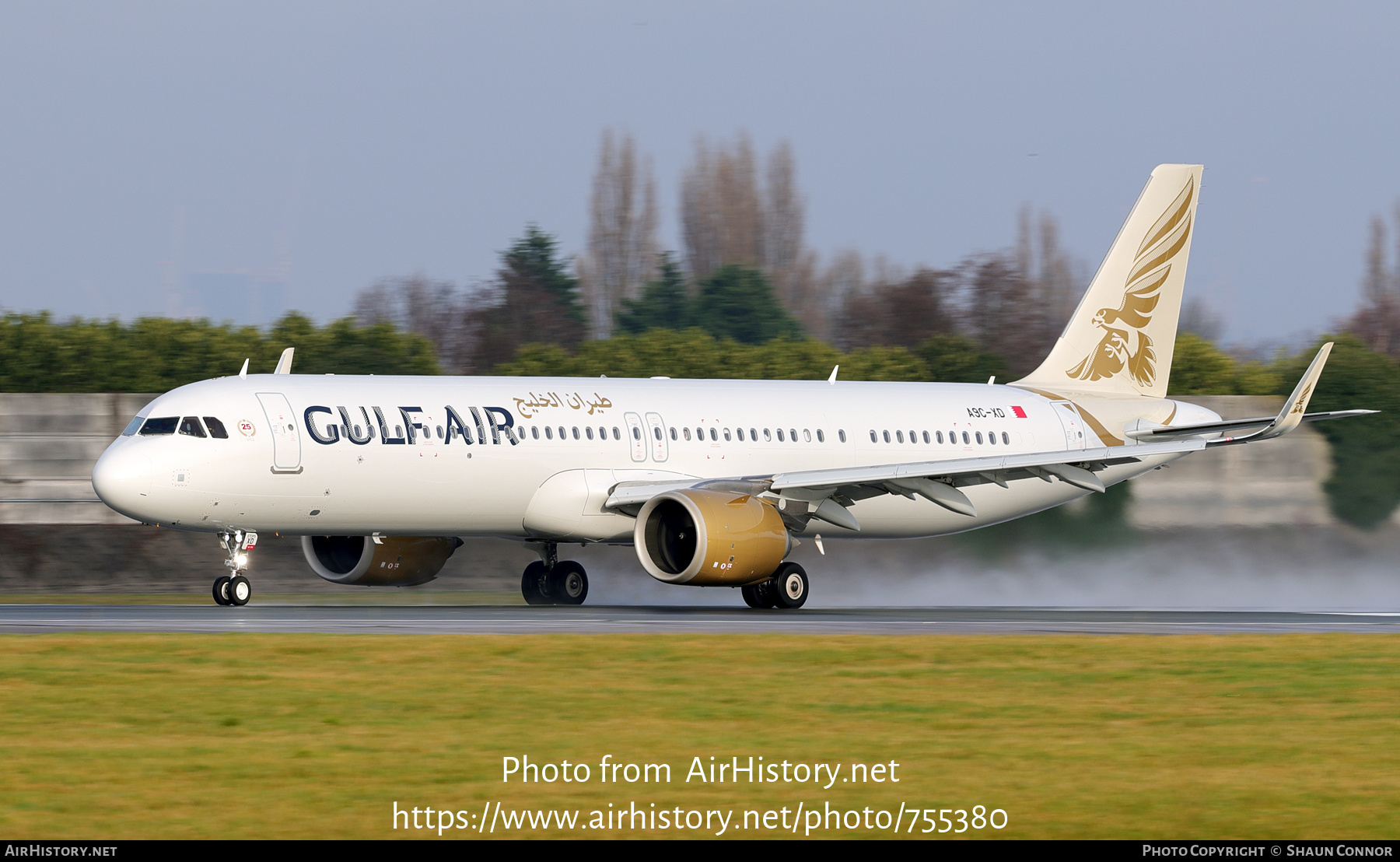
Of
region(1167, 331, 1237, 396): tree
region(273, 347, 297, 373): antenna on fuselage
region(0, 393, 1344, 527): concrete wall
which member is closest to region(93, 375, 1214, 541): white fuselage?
region(273, 347, 297, 373): antenna on fuselage

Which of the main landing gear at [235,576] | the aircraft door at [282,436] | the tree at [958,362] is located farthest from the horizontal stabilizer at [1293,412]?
the tree at [958,362]

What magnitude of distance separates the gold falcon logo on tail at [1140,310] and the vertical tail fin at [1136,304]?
2 centimetres

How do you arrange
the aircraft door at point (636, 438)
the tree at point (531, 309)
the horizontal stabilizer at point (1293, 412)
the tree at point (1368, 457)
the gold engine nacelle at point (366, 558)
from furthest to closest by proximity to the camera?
the tree at point (531, 309) < the tree at point (1368, 457) < the gold engine nacelle at point (366, 558) < the aircraft door at point (636, 438) < the horizontal stabilizer at point (1293, 412)

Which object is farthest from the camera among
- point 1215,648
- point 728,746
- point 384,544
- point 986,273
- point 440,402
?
point 986,273

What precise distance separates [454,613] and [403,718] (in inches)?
485

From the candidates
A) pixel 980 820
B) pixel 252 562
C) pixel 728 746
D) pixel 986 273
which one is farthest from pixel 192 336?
pixel 986 273

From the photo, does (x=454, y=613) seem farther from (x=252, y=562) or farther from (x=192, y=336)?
(x=192, y=336)

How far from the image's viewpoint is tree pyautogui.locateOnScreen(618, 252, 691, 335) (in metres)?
96.2

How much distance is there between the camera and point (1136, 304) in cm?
3666

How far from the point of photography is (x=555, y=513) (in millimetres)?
28844

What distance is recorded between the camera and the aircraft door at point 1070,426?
34.8 meters

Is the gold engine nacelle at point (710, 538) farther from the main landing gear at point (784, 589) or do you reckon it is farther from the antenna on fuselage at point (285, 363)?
the antenna on fuselage at point (285, 363)

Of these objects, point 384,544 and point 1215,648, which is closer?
point 1215,648

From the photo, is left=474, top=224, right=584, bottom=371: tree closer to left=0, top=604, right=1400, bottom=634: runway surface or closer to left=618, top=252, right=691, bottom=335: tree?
left=618, top=252, right=691, bottom=335: tree
